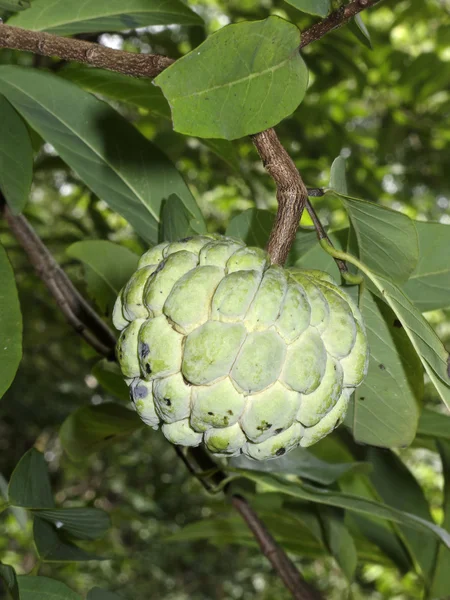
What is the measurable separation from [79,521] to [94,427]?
38 cm

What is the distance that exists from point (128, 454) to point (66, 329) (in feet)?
9.46

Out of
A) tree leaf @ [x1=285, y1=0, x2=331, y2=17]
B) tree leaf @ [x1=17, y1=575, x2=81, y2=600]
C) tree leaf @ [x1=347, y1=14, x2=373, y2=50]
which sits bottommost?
tree leaf @ [x1=17, y1=575, x2=81, y2=600]

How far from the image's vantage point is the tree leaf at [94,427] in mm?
1642

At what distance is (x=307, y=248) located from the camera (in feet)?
3.95

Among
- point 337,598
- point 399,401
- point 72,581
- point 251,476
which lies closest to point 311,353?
point 399,401

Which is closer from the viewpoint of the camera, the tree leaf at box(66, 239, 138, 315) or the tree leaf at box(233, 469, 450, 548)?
the tree leaf at box(233, 469, 450, 548)

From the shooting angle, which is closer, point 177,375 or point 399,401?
point 177,375

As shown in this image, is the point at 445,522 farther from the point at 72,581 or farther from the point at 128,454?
the point at 128,454

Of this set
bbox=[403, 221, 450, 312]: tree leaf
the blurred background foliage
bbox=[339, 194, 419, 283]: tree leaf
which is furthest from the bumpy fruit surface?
the blurred background foliage

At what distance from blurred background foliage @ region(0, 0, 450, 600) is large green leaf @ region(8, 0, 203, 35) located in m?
0.16

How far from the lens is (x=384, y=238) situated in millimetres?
1014

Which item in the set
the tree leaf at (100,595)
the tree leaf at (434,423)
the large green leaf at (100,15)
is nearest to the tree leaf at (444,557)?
the tree leaf at (434,423)

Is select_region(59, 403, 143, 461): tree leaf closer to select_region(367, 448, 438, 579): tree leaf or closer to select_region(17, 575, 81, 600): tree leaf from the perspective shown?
select_region(17, 575, 81, 600): tree leaf

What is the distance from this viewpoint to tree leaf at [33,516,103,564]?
4.43ft
